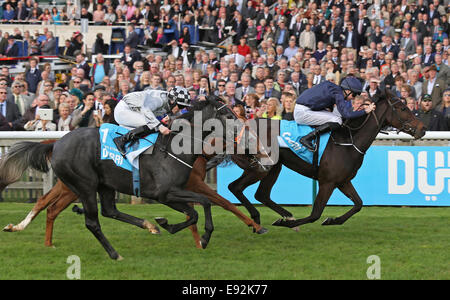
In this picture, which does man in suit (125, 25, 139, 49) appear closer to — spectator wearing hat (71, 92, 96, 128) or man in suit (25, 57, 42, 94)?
man in suit (25, 57, 42, 94)

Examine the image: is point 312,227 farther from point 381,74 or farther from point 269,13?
point 269,13

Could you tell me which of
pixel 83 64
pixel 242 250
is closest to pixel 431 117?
pixel 242 250

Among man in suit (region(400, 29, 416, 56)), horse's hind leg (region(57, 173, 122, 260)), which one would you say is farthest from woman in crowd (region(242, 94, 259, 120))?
man in suit (region(400, 29, 416, 56))

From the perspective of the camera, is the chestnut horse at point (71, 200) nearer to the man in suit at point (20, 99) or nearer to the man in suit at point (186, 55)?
the man in suit at point (20, 99)

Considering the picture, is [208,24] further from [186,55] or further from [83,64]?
[83,64]

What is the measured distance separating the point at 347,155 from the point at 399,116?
2.70 feet

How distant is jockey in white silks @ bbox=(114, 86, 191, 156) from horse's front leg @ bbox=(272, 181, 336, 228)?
1900 mm

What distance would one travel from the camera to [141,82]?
46.0ft

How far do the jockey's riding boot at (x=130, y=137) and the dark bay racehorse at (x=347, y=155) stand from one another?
5.75 feet

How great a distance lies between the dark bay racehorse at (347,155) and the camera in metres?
8.33

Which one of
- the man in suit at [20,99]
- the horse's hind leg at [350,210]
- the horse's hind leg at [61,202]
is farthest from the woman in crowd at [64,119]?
the horse's hind leg at [350,210]

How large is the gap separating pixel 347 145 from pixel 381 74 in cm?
578

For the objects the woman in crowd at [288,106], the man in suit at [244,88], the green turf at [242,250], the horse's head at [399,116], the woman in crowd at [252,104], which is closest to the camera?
the green turf at [242,250]
